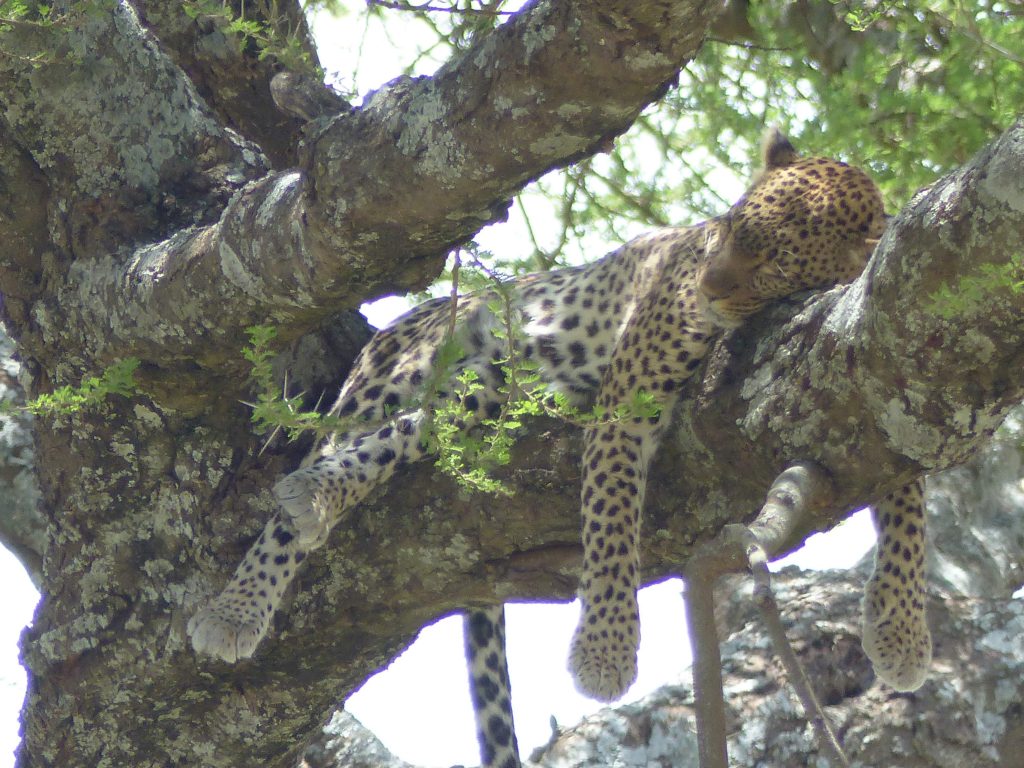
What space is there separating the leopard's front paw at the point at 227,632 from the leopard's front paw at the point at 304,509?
34cm

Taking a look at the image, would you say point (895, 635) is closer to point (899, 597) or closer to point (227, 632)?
point (899, 597)

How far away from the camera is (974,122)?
537 cm

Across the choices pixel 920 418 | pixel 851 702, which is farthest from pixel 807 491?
pixel 851 702

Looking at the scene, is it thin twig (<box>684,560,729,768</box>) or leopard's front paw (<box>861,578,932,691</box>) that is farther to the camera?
leopard's front paw (<box>861,578,932,691</box>)

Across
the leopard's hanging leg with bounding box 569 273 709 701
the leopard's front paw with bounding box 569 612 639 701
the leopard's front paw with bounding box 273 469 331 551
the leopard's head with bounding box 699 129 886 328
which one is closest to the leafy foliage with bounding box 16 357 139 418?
the leopard's front paw with bounding box 273 469 331 551

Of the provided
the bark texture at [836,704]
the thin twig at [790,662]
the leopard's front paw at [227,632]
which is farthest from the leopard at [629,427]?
the thin twig at [790,662]

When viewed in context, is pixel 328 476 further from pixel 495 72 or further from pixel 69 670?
pixel 495 72

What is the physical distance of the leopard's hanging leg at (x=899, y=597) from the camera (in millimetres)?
5203

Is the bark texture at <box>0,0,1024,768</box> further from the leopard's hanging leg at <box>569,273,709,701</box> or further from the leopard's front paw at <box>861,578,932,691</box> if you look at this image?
→ the leopard's front paw at <box>861,578,932,691</box>

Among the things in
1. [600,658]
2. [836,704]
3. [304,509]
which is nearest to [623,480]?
[600,658]

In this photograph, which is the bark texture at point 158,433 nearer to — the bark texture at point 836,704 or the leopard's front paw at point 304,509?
the leopard's front paw at point 304,509

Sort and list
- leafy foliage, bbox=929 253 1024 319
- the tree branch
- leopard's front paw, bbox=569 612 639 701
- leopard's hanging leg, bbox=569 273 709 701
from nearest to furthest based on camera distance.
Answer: leafy foliage, bbox=929 253 1024 319 < the tree branch < leopard's hanging leg, bbox=569 273 709 701 < leopard's front paw, bbox=569 612 639 701

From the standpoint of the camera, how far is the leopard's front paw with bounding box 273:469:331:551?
196 inches

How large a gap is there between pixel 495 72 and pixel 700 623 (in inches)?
63.6
